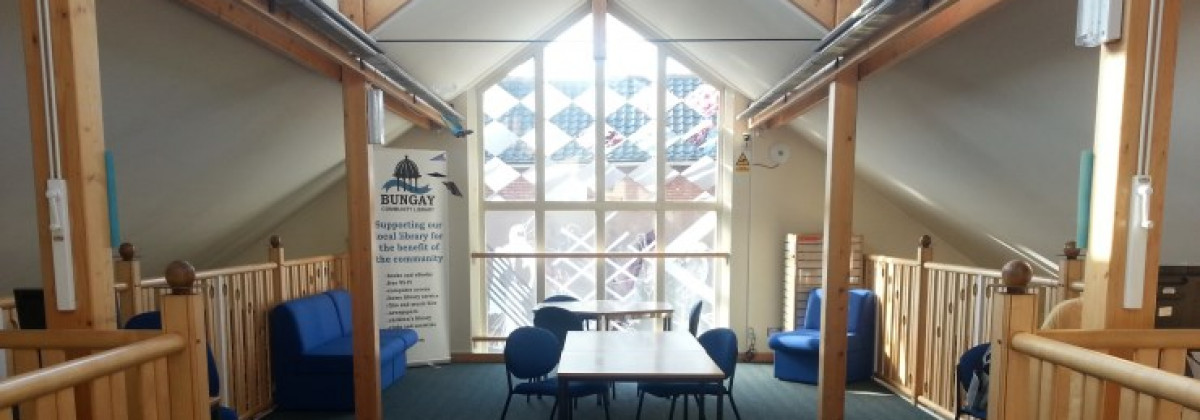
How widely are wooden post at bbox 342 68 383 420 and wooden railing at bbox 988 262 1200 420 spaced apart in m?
3.43

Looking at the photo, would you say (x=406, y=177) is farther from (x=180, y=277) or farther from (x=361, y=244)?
(x=180, y=277)

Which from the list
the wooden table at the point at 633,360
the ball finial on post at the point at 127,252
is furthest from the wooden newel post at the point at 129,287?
the wooden table at the point at 633,360

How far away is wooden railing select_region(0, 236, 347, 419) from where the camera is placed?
11.1 ft

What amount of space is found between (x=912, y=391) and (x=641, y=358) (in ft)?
9.48

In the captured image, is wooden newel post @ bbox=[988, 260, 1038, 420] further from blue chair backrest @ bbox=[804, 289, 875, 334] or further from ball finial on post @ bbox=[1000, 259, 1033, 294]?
blue chair backrest @ bbox=[804, 289, 875, 334]

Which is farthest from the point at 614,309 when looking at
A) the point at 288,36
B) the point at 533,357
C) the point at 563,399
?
the point at 288,36

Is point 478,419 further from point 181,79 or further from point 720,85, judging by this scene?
point 720,85

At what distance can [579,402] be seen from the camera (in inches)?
184

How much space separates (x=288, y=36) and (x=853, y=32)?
9.95ft

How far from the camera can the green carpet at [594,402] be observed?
4.41 metres

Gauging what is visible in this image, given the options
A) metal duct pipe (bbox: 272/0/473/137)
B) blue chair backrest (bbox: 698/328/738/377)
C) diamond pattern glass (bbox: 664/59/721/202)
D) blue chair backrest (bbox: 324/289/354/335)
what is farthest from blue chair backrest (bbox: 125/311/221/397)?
diamond pattern glass (bbox: 664/59/721/202)

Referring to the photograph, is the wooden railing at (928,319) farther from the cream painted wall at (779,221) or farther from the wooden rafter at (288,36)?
the wooden rafter at (288,36)

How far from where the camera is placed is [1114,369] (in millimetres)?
1360

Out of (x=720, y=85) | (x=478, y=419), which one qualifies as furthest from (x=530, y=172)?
(x=478, y=419)
